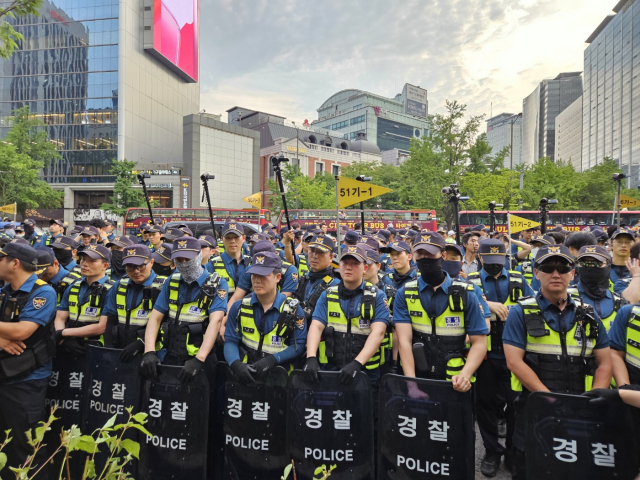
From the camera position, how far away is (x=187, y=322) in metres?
3.78

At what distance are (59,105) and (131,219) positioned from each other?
42054 millimetres

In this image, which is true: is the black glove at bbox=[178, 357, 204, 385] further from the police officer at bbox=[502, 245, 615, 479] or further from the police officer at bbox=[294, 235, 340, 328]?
the police officer at bbox=[502, 245, 615, 479]

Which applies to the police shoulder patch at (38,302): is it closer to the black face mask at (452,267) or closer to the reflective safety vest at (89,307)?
the reflective safety vest at (89,307)

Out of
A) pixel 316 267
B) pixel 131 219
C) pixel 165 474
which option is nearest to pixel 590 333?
pixel 316 267

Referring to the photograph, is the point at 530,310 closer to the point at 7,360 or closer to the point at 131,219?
the point at 7,360

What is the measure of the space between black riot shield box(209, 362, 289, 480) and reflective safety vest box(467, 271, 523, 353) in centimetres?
229

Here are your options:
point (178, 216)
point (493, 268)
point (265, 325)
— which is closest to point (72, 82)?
point (178, 216)

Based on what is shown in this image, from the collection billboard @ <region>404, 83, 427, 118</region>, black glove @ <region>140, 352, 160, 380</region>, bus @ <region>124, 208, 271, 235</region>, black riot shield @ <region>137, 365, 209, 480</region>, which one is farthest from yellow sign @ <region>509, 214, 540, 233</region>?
billboard @ <region>404, 83, 427, 118</region>

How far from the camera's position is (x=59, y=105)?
58.5m

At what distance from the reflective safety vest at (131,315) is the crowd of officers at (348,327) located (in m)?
0.01

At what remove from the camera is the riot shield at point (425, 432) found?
298cm

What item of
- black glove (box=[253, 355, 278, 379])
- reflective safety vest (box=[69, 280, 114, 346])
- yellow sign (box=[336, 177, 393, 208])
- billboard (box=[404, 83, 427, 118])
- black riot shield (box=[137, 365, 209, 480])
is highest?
billboard (box=[404, 83, 427, 118])

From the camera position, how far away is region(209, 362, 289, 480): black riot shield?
11.1 ft

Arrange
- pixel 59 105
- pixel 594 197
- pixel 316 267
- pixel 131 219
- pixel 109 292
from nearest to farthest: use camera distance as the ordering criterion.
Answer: pixel 109 292 → pixel 316 267 → pixel 131 219 → pixel 594 197 → pixel 59 105
